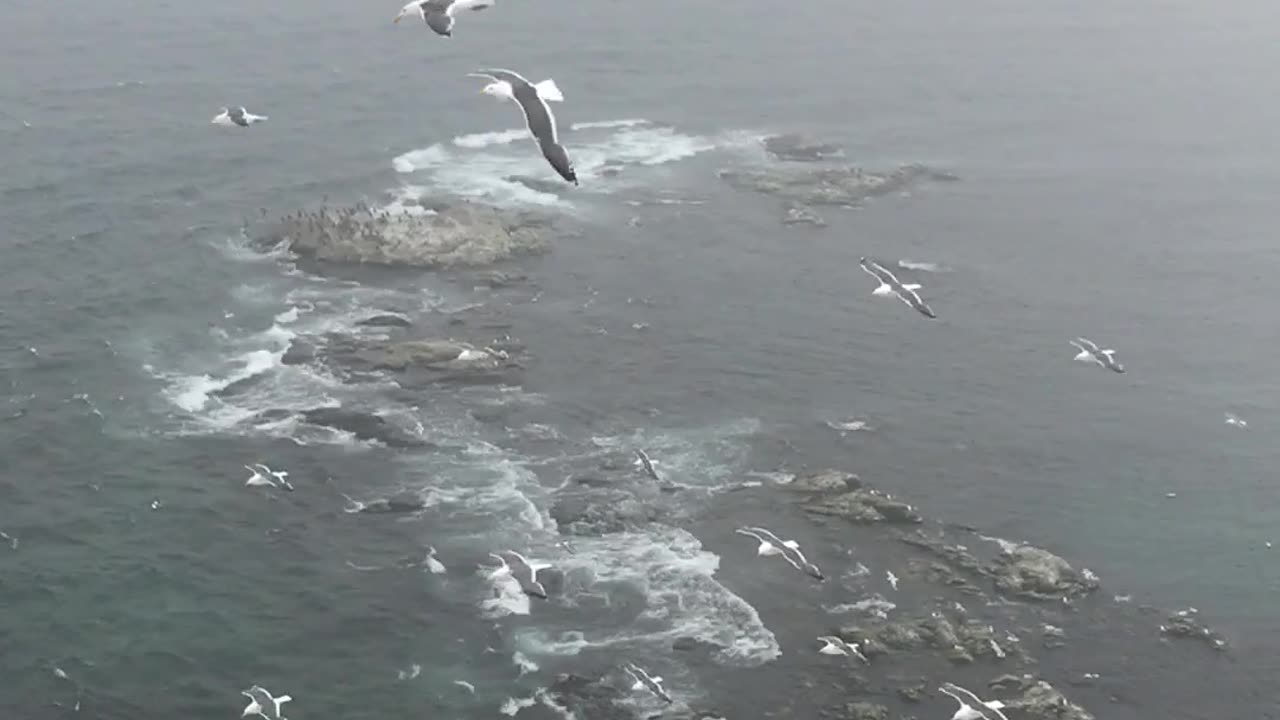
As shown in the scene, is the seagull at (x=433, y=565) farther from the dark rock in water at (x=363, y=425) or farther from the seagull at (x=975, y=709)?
the seagull at (x=975, y=709)

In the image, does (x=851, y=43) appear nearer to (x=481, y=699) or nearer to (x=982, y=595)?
(x=982, y=595)

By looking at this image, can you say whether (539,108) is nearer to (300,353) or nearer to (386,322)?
(300,353)

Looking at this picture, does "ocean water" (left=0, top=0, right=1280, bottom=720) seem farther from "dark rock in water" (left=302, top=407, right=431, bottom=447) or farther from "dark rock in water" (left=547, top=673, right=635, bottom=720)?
"dark rock in water" (left=547, top=673, right=635, bottom=720)

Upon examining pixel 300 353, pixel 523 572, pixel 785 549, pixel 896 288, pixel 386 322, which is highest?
pixel 896 288

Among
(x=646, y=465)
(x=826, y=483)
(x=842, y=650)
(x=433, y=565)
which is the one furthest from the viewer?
(x=646, y=465)

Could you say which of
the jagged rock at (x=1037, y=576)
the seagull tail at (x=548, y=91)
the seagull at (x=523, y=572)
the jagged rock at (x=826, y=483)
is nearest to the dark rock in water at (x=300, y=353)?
the seagull at (x=523, y=572)

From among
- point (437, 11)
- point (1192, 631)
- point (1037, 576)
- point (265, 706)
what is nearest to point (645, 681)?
point (265, 706)
